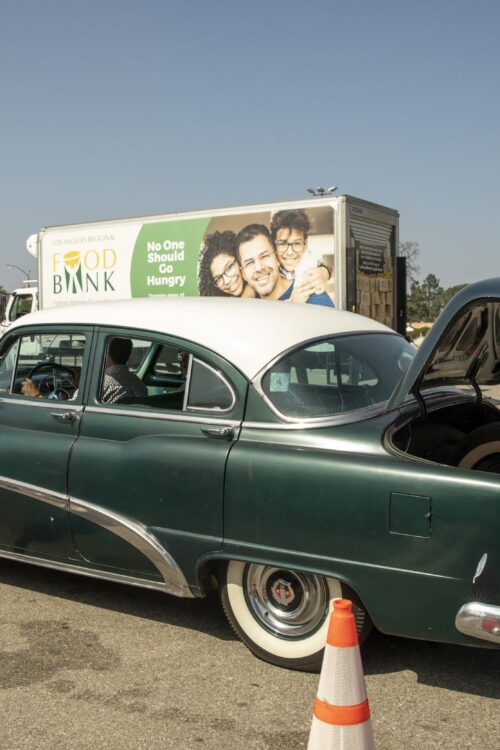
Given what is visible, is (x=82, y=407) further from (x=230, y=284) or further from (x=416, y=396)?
(x=230, y=284)

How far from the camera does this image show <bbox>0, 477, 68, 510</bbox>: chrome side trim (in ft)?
14.2

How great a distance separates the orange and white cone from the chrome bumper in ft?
2.47

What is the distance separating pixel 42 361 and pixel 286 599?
232 cm

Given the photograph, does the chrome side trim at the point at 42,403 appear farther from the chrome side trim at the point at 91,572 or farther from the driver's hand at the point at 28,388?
the chrome side trim at the point at 91,572

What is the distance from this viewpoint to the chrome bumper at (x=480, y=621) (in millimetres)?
3203

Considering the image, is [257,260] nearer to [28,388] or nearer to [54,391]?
[54,391]

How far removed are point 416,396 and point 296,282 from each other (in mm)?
10028

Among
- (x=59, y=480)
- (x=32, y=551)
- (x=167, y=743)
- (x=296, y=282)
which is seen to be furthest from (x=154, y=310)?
(x=296, y=282)

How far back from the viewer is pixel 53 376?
5.31m

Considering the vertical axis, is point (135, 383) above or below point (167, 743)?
above

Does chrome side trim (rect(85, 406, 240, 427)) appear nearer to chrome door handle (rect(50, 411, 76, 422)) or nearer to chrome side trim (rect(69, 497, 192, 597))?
chrome door handle (rect(50, 411, 76, 422))

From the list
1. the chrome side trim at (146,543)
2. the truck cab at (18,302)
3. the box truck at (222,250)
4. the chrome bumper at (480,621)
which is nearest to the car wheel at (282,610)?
the chrome side trim at (146,543)

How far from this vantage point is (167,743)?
316cm

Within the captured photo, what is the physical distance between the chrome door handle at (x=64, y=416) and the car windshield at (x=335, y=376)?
110cm
